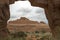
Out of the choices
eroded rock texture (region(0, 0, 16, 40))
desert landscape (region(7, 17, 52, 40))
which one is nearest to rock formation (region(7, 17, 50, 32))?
desert landscape (region(7, 17, 52, 40))

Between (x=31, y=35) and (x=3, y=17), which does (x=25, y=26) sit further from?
(x=3, y=17)

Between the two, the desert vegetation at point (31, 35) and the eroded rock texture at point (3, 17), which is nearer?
the eroded rock texture at point (3, 17)

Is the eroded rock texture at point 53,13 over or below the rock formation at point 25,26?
over

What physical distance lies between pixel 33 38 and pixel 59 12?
296 millimetres

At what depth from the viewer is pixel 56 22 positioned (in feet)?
4.64

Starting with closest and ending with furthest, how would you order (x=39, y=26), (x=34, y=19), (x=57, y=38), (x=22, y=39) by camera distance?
(x=57, y=38)
(x=22, y=39)
(x=39, y=26)
(x=34, y=19)

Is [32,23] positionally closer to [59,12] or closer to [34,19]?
[34,19]

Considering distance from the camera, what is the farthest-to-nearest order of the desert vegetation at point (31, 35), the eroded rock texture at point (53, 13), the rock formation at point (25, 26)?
the rock formation at point (25, 26)
the desert vegetation at point (31, 35)
the eroded rock texture at point (53, 13)

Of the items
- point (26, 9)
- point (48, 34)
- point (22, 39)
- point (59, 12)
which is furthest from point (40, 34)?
point (26, 9)

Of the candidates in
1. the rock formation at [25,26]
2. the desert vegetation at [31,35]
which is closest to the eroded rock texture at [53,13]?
the desert vegetation at [31,35]

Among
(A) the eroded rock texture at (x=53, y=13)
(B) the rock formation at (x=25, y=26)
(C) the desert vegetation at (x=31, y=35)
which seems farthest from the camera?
(B) the rock formation at (x=25, y=26)

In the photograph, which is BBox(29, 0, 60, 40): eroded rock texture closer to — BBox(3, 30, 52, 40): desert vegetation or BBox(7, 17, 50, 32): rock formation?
BBox(3, 30, 52, 40): desert vegetation

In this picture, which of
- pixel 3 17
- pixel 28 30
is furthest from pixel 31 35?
pixel 3 17

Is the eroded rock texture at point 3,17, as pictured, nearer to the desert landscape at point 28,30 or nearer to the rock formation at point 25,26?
the desert landscape at point 28,30
